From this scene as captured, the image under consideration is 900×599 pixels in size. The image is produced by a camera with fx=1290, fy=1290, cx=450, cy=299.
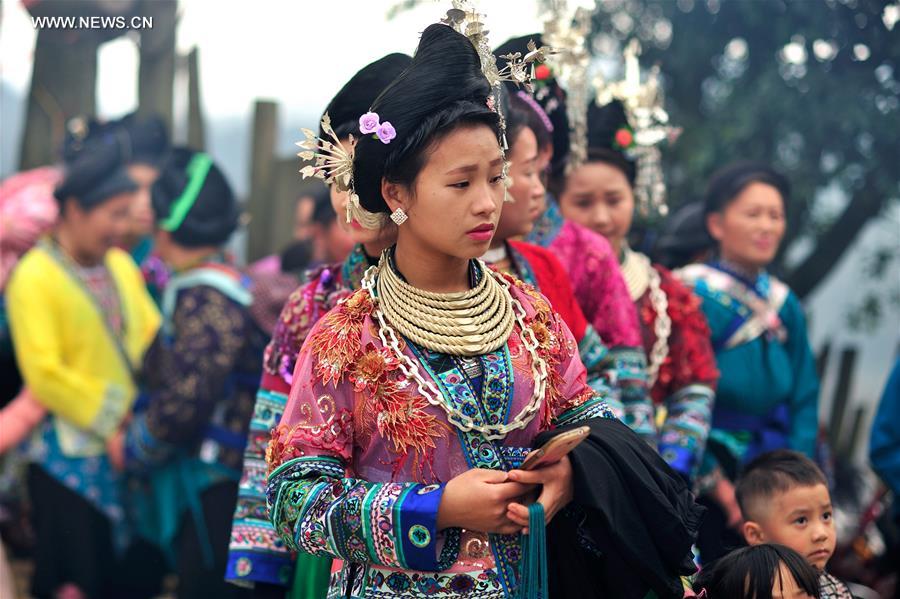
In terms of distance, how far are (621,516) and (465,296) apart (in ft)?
1.86

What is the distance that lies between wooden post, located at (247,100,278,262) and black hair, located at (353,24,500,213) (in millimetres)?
7008

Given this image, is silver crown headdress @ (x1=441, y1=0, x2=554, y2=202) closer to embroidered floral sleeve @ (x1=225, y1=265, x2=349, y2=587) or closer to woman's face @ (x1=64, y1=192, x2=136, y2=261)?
embroidered floral sleeve @ (x1=225, y1=265, x2=349, y2=587)

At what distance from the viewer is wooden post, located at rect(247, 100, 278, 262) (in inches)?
379

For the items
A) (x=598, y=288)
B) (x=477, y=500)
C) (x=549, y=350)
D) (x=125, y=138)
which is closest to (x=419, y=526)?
(x=477, y=500)

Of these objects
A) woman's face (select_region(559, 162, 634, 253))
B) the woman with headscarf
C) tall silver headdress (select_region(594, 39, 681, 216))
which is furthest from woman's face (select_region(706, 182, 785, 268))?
the woman with headscarf

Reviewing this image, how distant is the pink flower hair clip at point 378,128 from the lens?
8.66 feet

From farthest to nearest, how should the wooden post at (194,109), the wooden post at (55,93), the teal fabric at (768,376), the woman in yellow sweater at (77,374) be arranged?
the wooden post at (194,109), the wooden post at (55,93), the woman in yellow sweater at (77,374), the teal fabric at (768,376)

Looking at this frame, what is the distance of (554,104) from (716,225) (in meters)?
1.75

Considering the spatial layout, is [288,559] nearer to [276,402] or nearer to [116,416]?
[276,402]

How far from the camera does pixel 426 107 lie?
263 cm

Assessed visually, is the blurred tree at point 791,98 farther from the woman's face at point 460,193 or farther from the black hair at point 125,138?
the woman's face at point 460,193

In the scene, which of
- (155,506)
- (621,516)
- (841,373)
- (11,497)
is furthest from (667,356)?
(841,373)

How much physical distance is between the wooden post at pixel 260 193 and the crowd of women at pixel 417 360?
2.11 meters

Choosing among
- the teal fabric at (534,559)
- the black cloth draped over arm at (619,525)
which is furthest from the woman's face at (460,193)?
the teal fabric at (534,559)
